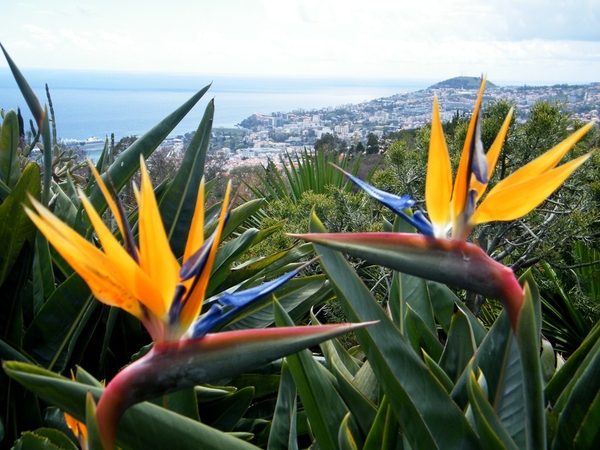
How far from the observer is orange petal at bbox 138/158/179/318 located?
394 millimetres

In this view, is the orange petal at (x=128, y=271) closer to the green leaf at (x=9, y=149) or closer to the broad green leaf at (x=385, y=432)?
the broad green leaf at (x=385, y=432)

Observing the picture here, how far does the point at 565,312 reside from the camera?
2402 millimetres

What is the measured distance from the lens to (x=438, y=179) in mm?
483

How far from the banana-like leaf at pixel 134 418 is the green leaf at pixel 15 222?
58 centimetres

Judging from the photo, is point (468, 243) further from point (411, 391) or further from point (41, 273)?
point (41, 273)

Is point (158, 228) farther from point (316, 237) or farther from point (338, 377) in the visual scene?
point (338, 377)

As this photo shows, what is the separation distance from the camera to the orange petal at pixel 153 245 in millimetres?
394

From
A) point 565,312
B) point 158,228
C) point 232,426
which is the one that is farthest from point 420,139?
point 158,228

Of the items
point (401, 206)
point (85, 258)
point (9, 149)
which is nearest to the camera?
point (85, 258)

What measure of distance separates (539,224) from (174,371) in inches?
87.8

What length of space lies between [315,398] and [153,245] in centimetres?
47

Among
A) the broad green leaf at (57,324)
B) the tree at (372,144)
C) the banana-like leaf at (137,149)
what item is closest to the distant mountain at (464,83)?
the tree at (372,144)

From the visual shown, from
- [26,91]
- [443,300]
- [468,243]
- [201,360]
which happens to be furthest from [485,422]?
[26,91]

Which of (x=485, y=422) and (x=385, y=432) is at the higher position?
(x=485, y=422)
